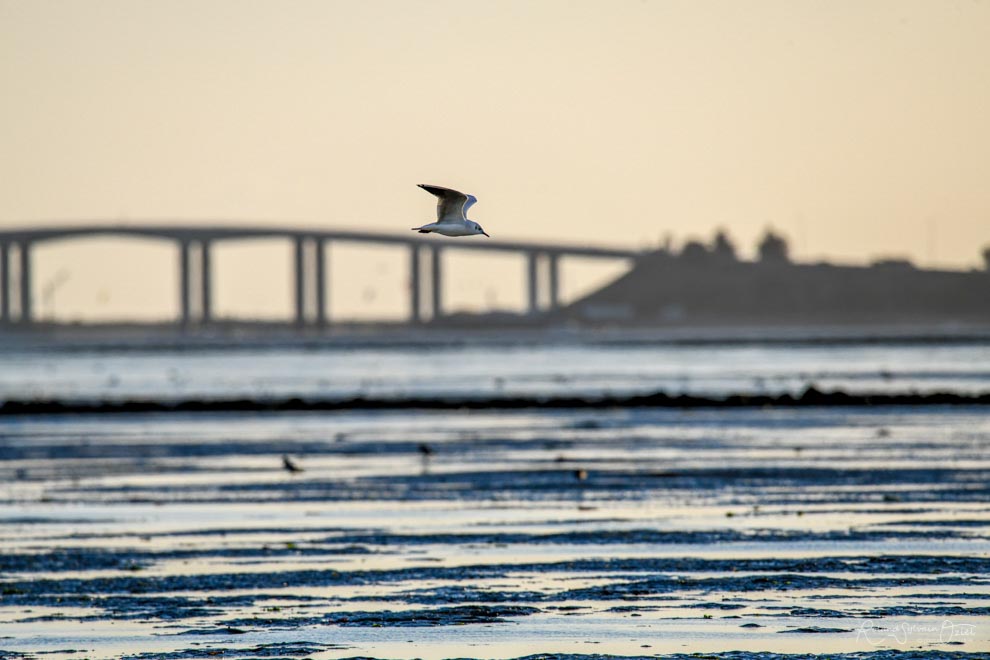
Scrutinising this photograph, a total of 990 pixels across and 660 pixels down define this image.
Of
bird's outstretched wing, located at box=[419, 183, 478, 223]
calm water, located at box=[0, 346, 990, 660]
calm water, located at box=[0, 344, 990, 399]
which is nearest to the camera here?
calm water, located at box=[0, 346, 990, 660]

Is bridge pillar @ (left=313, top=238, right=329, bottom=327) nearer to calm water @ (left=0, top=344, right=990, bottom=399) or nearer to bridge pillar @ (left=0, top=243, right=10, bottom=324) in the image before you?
bridge pillar @ (left=0, top=243, right=10, bottom=324)

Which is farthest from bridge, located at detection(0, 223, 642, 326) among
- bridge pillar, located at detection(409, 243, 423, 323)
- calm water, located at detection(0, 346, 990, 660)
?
calm water, located at detection(0, 346, 990, 660)

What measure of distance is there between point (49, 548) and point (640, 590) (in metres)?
5.36

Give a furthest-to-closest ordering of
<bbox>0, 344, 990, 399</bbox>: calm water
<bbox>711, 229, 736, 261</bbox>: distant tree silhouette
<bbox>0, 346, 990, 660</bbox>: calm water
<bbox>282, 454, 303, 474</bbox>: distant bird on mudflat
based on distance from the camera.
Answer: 1. <bbox>711, 229, 736, 261</bbox>: distant tree silhouette
2. <bbox>0, 344, 990, 399</bbox>: calm water
3. <bbox>282, 454, 303, 474</bbox>: distant bird on mudflat
4. <bbox>0, 346, 990, 660</bbox>: calm water

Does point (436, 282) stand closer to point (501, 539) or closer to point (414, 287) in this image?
point (414, 287)

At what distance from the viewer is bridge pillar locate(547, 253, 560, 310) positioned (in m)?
148

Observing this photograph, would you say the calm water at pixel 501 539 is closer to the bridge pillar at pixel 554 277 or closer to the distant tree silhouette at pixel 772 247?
the bridge pillar at pixel 554 277

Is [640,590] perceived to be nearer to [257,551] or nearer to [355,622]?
[355,622]

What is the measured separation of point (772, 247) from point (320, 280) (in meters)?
60.4

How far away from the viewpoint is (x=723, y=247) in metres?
188

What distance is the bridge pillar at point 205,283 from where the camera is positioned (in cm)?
14300

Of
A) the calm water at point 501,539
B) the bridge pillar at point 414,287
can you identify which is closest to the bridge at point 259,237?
the bridge pillar at point 414,287

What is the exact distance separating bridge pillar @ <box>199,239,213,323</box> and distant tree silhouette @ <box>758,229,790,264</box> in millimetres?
Answer: 61321

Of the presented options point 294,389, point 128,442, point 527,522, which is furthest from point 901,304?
point 527,522
